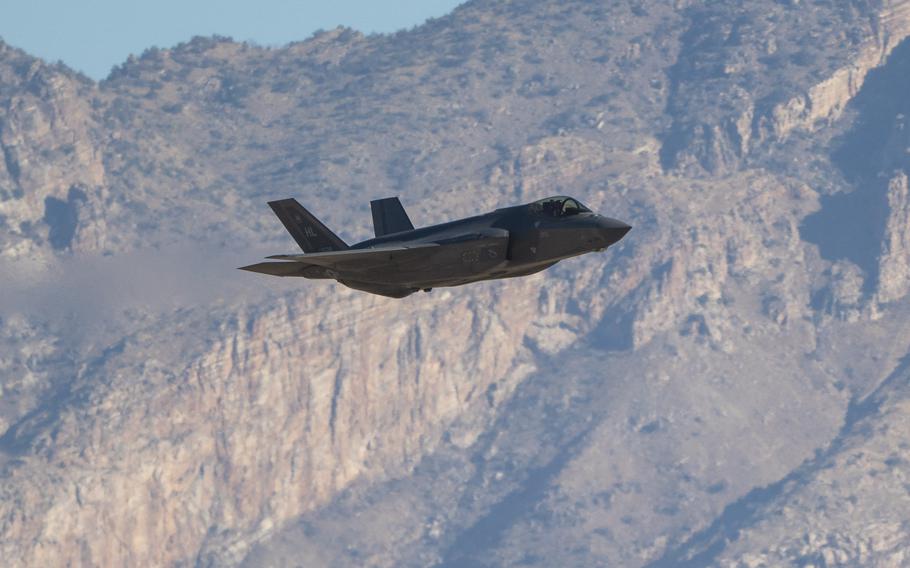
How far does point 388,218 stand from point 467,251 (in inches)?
476

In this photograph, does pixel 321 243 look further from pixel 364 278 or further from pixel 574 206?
pixel 574 206

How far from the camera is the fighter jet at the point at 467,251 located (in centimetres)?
10850

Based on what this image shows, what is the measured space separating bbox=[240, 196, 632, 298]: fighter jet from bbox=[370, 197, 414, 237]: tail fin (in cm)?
559

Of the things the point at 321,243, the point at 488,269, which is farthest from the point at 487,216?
the point at 321,243

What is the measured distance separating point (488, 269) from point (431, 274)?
314 centimetres

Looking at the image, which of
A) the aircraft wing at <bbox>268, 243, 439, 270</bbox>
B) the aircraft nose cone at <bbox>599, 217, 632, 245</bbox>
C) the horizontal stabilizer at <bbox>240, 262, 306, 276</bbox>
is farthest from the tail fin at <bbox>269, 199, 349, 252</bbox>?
the aircraft nose cone at <bbox>599, 217, 632, 245</bbox>

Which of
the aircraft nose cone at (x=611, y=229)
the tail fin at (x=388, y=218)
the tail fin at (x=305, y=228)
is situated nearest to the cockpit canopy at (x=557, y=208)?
the aircraft nose cone at (x=611, y=229)

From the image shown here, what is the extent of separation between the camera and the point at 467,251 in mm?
108562

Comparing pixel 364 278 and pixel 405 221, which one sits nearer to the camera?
pixel 364 278

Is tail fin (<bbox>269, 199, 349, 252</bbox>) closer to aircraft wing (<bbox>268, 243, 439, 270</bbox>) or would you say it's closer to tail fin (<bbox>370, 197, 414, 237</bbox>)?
Result: tail fin (<bbox>370, 197, 414, 237</bbox>)

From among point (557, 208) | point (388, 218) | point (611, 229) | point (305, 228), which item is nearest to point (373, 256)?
point (305, 228)

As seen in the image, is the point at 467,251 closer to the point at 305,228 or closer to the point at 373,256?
the point at 373,256

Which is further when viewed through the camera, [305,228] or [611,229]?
[305,228]

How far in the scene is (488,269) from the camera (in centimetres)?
10906
